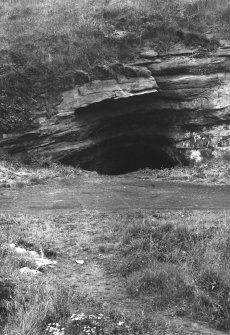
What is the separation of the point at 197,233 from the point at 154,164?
40.1ft

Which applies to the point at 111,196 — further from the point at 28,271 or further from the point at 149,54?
the point at 149,54

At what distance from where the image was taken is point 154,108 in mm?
15922

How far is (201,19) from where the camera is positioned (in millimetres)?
16562

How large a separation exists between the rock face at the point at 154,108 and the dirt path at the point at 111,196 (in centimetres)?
250

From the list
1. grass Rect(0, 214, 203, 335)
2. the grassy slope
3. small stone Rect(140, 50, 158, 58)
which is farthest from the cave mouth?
grass Rect(0, 214, 203, 335)

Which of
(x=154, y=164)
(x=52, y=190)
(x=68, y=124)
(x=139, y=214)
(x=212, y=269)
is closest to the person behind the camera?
(x=212, y=269)

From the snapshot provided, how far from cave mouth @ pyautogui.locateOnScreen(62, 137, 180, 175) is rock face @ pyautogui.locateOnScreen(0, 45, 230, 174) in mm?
113

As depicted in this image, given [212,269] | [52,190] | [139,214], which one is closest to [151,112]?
[52,190]

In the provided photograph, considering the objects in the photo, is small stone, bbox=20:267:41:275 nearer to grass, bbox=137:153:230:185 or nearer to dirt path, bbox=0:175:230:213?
dirt path, bbox=0:175:230:213

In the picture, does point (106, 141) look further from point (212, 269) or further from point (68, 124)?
point (212, 269)

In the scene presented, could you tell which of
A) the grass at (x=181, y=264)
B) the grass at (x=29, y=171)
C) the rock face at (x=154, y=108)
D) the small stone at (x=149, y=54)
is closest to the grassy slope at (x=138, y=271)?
the grass at (x=181, y=264)

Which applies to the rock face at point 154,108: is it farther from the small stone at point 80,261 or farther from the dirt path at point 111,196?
the small stone at point 80,261

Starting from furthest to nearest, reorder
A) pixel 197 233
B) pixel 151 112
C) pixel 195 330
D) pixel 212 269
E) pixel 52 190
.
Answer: pixel 151 112
pixel 52 190
pixel 197 233
pixel 212 269
pixel 195 330

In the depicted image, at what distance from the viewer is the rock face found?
14.9 m
